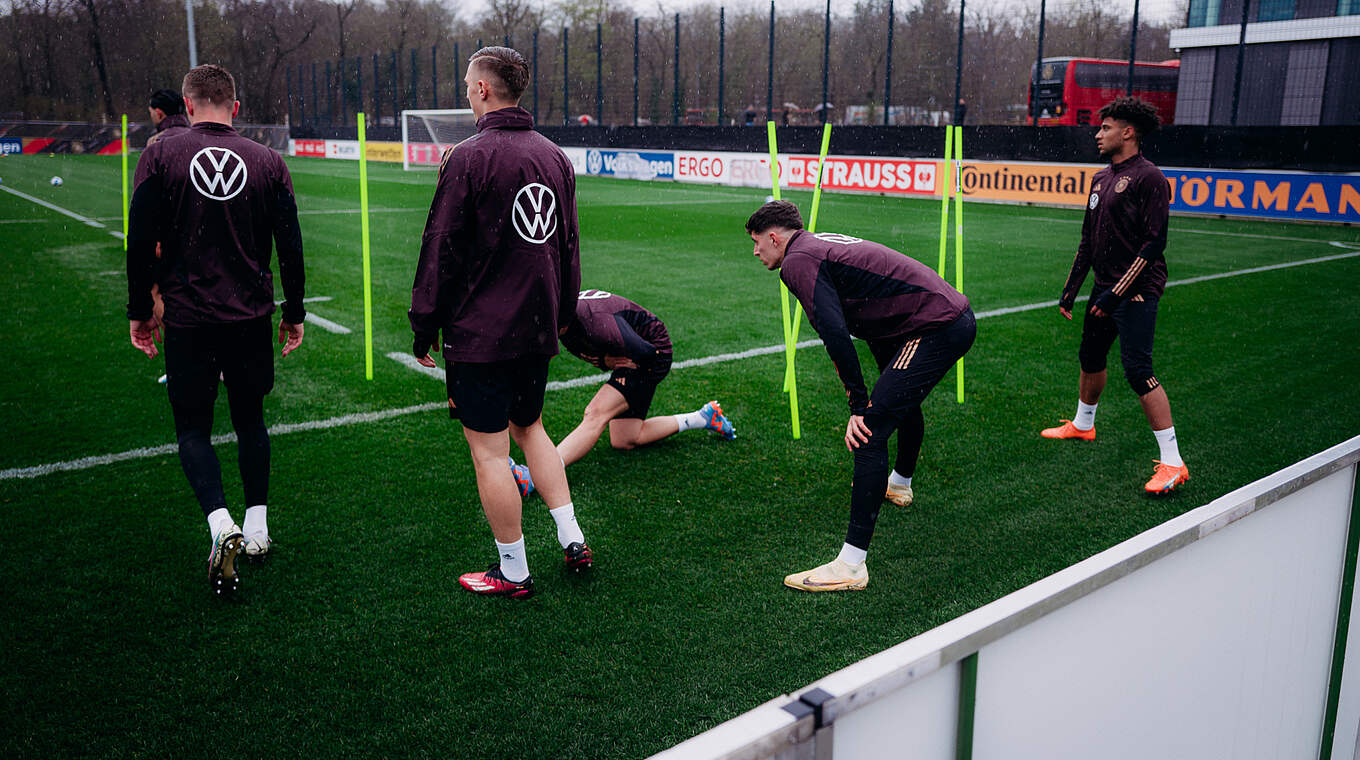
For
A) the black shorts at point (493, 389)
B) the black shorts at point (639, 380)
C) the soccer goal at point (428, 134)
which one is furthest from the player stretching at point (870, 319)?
the soccer goal at point (428, 134)

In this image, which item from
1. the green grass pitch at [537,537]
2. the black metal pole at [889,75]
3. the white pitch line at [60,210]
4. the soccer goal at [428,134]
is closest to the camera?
the green grass pitch at [537,537]

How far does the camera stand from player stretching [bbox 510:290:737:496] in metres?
4.78

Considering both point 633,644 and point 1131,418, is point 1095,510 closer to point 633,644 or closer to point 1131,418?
point 1131,418

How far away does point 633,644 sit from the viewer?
3561mm

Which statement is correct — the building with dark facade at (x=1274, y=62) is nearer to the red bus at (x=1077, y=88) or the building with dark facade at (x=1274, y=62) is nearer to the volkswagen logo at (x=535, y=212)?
the red bus at (x=1077, y=88)

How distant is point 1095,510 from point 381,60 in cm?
5771

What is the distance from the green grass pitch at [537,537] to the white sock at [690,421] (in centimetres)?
14

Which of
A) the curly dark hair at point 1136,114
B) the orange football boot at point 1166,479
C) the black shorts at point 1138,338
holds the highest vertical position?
the curly dark hair at point 1136,114

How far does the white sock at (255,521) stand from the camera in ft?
13.8

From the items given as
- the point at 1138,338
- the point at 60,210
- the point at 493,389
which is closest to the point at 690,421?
the point at 493,389

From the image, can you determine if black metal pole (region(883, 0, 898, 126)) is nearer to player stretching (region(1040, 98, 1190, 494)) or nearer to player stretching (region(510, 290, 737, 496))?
player stretching (region(1040, 98, 1190, 494))

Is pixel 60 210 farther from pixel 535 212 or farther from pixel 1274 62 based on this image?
pixel 1274 62

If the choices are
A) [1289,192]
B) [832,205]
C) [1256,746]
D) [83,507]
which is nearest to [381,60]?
[832,205]

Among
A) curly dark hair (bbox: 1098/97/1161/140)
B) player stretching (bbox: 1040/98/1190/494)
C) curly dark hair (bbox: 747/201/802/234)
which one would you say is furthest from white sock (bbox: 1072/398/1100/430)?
curly dark hair (bbox: 747/201/802/234)
